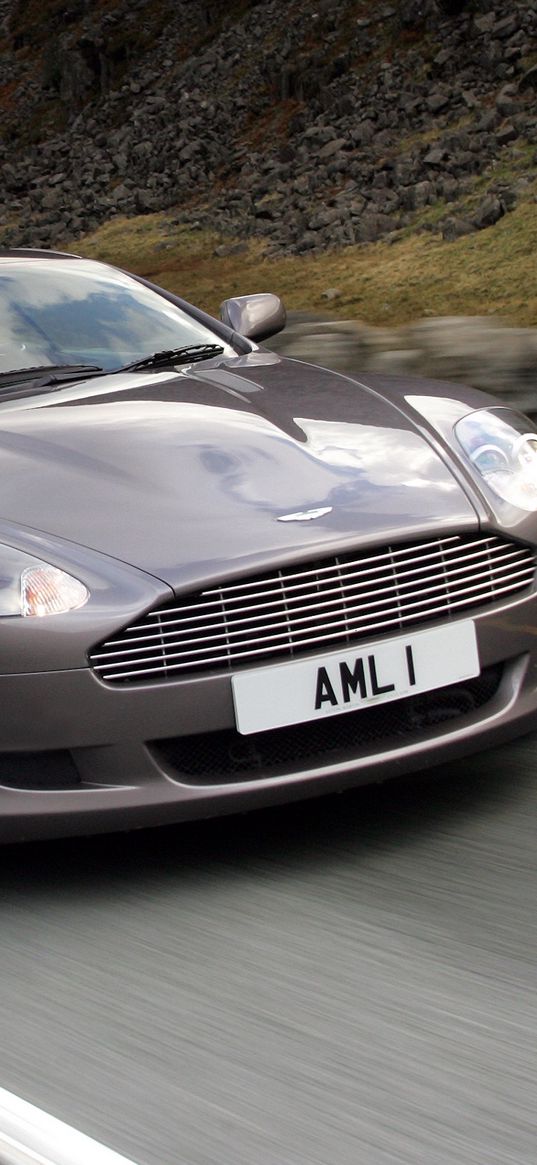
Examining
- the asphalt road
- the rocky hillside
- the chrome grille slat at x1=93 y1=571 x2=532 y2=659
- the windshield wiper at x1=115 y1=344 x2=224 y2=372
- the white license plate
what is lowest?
the rocky hillside

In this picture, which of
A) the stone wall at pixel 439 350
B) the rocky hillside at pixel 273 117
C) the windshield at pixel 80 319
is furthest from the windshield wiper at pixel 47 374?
the rocky hillside at pixel 273 117

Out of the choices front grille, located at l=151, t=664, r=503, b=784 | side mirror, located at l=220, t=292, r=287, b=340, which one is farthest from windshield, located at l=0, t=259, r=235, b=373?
front grille, located at l=151, t=664, r=503, b=784

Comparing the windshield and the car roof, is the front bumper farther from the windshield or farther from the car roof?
the car roof

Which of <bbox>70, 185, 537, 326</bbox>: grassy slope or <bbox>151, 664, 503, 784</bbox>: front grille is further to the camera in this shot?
<bbox>70, 185, 537, 326</bbox>: grassy slope

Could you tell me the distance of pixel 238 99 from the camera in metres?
52.1

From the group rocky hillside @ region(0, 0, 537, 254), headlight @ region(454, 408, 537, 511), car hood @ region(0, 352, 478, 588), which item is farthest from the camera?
rocky hillside @ region(0, 0, 537, 254)

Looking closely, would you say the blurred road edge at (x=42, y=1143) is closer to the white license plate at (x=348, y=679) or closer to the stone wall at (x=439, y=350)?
the white license plate at (x=348, y=679)

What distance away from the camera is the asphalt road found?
212cm

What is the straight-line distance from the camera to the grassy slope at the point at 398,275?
2927 centimetres

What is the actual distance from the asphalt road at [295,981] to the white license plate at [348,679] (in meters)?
0.33

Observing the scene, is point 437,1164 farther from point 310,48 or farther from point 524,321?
point 310,48

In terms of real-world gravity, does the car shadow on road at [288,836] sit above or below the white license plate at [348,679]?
below

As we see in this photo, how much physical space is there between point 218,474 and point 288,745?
645 mm

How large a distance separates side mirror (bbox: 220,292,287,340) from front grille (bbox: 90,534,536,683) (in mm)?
1849
